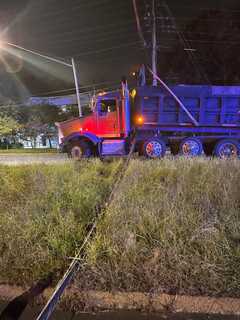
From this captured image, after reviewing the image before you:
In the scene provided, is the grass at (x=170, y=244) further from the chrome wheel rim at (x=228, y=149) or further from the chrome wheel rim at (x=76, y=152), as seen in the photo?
the chrome wheel rim at (x=228, y=149)

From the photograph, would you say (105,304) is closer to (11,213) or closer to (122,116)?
(11,213)

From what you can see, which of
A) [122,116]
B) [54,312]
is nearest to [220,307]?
[54,312]

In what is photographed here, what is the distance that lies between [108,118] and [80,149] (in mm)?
1917

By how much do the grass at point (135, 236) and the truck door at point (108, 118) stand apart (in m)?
8.01

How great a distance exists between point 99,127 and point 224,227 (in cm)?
1063

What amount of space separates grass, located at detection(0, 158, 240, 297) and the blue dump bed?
8.02 m

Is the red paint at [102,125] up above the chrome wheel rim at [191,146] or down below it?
above

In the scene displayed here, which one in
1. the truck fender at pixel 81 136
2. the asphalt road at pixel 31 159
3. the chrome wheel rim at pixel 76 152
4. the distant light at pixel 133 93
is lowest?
the asphalt road at pixel 31 159

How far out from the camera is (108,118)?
1407 centimetres

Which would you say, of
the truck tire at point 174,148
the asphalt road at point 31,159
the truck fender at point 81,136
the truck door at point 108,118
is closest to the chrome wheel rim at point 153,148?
the truck tire at point 174,148

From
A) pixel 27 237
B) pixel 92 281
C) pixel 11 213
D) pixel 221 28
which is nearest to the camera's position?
pixel 92 281

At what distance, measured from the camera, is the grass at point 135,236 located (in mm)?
3145

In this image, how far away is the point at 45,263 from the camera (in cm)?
349

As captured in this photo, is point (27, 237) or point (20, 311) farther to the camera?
point (27, 237)
